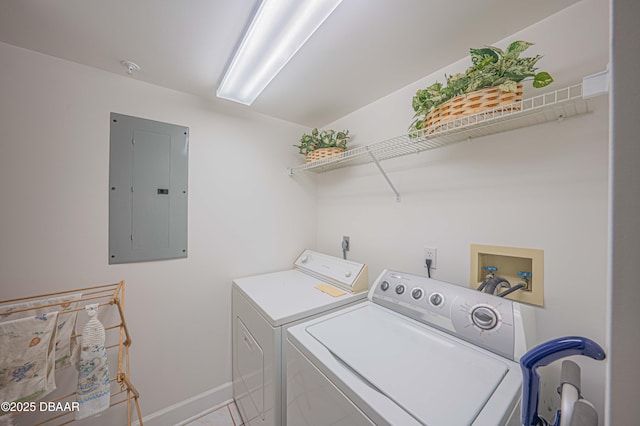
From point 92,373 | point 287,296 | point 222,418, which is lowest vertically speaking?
point 222,418

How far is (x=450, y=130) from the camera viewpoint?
40.8 inches

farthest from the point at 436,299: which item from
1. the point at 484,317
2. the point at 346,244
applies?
the point at 346,244

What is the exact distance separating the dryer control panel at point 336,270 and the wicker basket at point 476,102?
1.03 metres

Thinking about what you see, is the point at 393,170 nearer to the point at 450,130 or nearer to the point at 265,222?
the point at 450,130

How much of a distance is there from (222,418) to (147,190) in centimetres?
176

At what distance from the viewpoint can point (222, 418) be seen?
1707mm

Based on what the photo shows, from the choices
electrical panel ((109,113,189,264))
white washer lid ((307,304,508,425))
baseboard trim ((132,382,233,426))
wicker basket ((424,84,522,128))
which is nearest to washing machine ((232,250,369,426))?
baseboard trim ((132,382,233,426))

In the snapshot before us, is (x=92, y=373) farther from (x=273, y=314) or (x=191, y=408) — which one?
(x=273, y=314)

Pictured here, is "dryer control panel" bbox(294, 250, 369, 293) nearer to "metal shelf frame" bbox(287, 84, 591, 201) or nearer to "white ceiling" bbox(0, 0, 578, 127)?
"metal shelf frame" bbox(287, 84, 591, 201)

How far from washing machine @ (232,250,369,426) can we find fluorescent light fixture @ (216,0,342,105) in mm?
1358

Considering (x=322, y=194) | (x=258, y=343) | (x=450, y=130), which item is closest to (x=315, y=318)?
(x=258, y=343)

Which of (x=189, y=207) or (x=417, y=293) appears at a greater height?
(x=189, y=207)

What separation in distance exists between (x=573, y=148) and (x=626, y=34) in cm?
102

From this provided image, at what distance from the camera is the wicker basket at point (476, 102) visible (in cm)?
92
